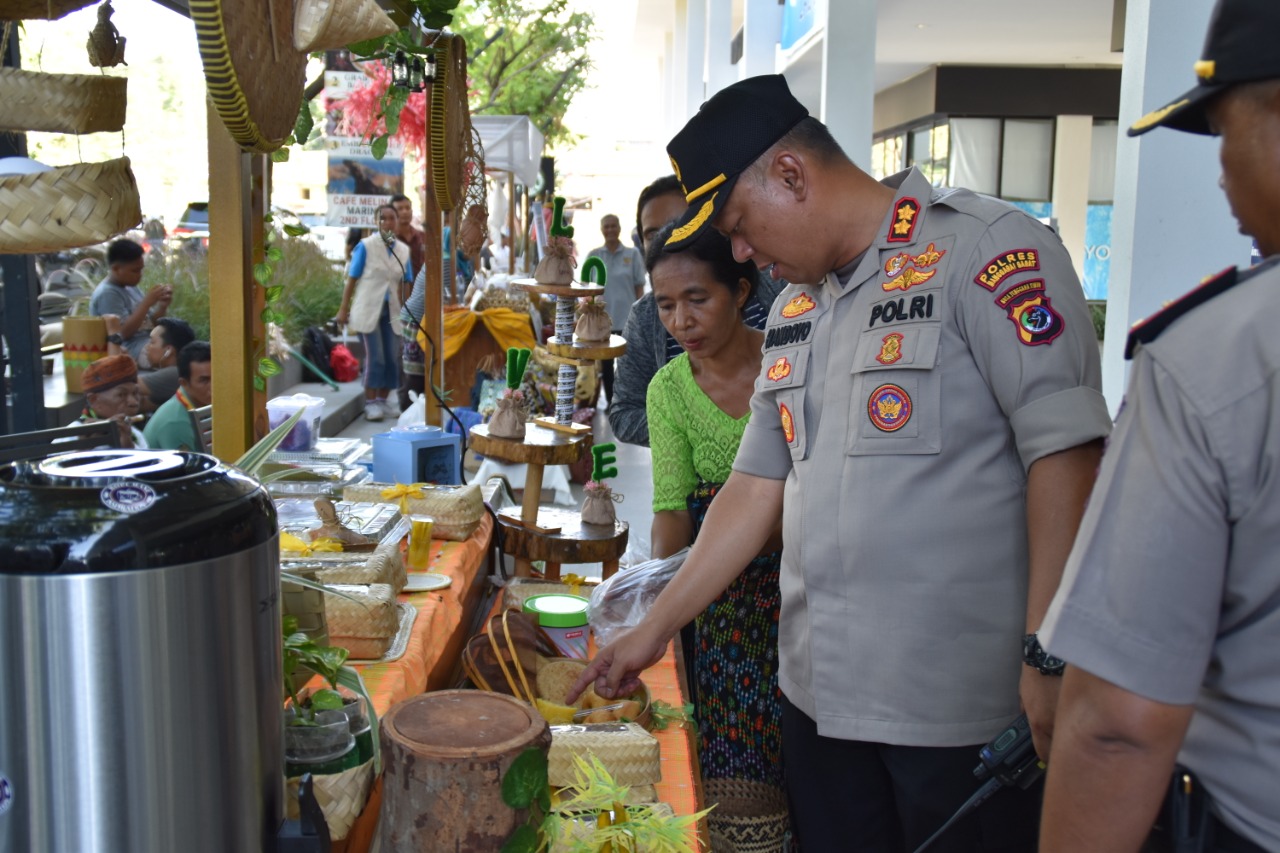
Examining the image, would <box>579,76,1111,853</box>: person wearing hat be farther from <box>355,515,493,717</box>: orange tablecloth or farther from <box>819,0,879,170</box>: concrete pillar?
<box>819,0,879,170</box>: concrete pillar

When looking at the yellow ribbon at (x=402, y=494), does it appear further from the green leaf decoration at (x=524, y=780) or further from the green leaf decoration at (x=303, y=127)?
the green leaf decoration at (x=524, y=780)

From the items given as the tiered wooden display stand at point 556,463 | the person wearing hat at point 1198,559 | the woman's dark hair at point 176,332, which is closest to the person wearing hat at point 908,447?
the person wearing hat at point 1198,559

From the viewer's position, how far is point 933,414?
185 centimetres

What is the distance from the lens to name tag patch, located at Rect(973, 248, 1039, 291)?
1812mm

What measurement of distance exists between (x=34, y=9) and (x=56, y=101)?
0.33m

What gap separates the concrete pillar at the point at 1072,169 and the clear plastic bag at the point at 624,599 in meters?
15.8

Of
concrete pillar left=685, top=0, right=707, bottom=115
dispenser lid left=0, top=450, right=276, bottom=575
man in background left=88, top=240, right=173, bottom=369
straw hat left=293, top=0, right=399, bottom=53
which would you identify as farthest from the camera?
concrete pillar left=685, top=0, right=707, bottom=115

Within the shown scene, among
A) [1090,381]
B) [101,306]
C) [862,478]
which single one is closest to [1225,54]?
[1090,381]

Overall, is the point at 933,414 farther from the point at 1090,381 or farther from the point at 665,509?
the point at 665,509

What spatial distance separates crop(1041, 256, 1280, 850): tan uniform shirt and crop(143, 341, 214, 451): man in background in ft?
12.4

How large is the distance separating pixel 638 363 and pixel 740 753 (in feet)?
4.60

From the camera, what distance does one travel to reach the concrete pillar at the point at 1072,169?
17062 millimetres

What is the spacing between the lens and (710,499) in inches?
113

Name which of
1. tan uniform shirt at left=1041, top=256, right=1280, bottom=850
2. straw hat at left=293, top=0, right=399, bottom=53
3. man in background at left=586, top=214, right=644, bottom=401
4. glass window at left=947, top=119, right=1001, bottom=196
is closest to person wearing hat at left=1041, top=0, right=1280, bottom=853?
tan uniform shirt at left=1041, top=256, right=1280, bottom=850
